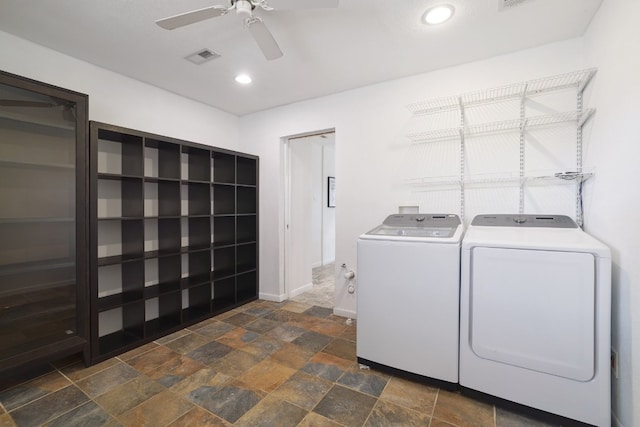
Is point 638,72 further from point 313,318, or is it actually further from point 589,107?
point 313,318

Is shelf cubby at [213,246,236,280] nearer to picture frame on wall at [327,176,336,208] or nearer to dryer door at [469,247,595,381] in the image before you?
dryer door at [469,247,595,381]

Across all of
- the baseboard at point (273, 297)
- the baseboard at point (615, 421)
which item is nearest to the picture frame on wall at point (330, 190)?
the baseboard at point (273, 297)

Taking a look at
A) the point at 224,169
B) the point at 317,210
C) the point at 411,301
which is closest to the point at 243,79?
the point at 224,169

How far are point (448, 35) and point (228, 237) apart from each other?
115 inches

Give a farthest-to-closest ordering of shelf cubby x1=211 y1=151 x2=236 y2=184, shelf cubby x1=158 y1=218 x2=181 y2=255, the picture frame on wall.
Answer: the picture frame on wall → shelf cubby x1=211 y1=151 x2=236 y2=184 → shelf cubby x1=158 y1=218 x2=181 y2=255

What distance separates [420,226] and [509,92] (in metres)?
1.29

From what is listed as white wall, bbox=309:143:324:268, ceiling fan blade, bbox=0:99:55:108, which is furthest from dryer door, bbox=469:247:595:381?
white wall, bbox=309:143:324:268

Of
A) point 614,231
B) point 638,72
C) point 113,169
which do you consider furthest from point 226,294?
point 638,72

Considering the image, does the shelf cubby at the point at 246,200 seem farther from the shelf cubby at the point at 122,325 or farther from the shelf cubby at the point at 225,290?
the shelf cubby at the point at 122,325

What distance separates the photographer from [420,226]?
2.26 m

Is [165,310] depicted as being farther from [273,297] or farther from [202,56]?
[202,56]

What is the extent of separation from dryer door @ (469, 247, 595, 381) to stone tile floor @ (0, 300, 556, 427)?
0.38 m

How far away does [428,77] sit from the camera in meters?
2.59

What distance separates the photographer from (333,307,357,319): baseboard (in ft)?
9.88
